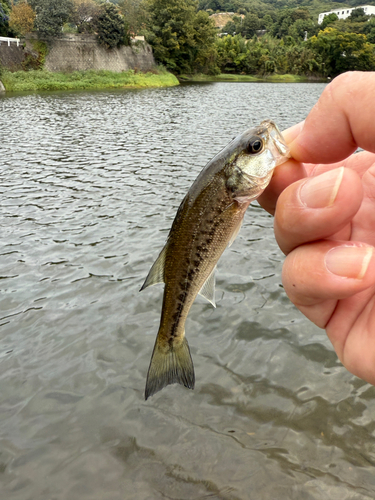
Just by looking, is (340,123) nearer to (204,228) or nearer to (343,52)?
(204,228)

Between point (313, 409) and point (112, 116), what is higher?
point (112, 116)

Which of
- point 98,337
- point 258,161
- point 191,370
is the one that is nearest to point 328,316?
point 258,161

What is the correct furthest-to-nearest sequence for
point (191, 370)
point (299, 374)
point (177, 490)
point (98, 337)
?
1. point (98, 337)
2. point (299, 374)
3. point (177, 490)
4. point (191, 370)

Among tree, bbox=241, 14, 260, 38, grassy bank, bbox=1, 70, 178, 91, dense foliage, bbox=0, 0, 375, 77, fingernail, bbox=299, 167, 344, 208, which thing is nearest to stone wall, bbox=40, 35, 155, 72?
dense foliage, bbox=0, 0, 375, 77

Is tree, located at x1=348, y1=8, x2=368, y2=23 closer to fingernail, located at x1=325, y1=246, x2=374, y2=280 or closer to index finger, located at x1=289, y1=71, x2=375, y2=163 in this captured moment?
index finger, located at x1=289, y1=71, x2=375, y2=163

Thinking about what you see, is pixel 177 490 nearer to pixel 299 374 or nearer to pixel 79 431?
pixel 79 431

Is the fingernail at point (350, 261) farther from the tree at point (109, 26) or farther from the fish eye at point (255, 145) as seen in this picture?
the tree at point (109, 26)
